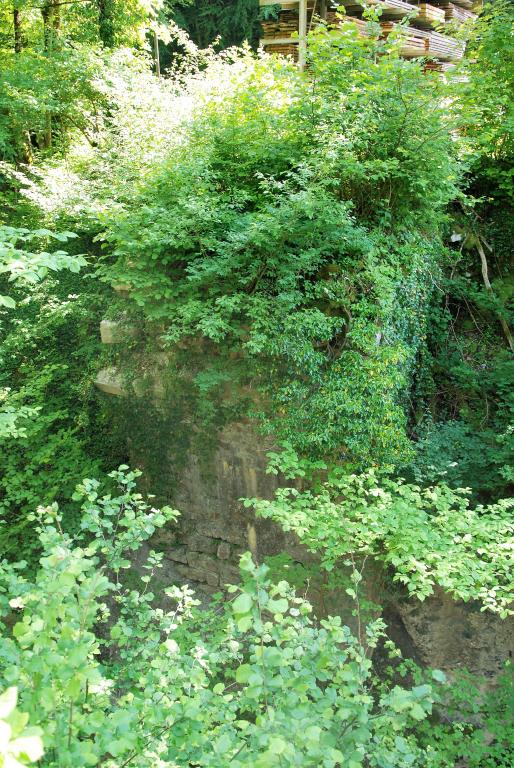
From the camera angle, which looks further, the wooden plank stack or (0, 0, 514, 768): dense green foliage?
the wooden plank stack

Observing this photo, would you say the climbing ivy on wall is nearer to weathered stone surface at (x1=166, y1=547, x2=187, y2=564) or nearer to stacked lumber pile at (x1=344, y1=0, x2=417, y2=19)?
weathered stone surface at (x1=166, y1=547, x2=187, y2=564)

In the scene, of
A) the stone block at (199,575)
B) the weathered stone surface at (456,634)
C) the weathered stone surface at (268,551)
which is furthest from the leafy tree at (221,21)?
the weathered stone surface at (456,634)

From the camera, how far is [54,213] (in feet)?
25.2

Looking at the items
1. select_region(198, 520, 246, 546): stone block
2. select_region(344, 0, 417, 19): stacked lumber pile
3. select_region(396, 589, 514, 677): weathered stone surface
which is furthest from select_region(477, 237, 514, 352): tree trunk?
select_region(344, 0, 417, 19): stacked lumber pile

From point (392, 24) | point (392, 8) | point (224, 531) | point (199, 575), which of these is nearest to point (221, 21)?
point (392, 8)

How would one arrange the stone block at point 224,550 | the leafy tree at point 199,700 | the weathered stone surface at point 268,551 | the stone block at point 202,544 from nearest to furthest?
the leafy tree at point 199,700 < the weathered stone surface at point 268,551 < the stone block at point 224,550 < the stone block at point 202,544

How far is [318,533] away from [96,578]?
8.84 ft

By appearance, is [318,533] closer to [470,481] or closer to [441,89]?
[470,481]

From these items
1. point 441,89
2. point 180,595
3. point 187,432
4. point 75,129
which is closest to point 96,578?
point 180,595

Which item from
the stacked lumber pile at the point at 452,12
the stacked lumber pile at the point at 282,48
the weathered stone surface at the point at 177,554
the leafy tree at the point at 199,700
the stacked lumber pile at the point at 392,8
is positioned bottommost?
the weathered stone surface at the point at 177,554

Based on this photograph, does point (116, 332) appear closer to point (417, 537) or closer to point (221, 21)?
point (417, 537)

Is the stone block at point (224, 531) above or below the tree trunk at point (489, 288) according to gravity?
below

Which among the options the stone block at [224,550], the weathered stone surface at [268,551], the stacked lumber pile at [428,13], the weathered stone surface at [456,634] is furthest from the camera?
the stacked lumber pile at [428,13]

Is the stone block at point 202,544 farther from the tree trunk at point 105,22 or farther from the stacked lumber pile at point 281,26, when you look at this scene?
the stacked lumber pile at point 281,26
